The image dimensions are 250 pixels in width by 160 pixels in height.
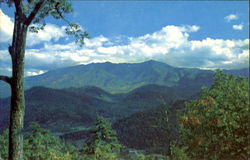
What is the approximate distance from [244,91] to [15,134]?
14417 millimetres

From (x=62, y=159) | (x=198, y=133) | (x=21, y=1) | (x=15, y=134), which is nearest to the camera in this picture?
(x=15, y=134)

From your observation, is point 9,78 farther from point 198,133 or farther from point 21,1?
point 198,133

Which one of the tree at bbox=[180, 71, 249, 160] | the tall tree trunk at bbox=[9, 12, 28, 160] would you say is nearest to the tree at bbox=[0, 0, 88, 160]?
the tall tree trunk at bbox=[9, 12, 28, 160]

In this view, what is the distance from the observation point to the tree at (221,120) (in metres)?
17.5

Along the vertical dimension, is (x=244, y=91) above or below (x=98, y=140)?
above

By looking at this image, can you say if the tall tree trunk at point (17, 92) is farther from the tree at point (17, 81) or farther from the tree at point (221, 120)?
the tree at point (221, 120)

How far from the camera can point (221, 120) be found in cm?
1759

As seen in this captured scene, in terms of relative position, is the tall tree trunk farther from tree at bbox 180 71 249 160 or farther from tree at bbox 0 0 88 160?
tree at bbox 180 71 249 160

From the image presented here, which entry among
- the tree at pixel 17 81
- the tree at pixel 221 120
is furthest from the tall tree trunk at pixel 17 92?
the tree at pixel 221 120

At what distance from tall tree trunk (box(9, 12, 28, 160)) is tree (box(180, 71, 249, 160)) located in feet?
30.8

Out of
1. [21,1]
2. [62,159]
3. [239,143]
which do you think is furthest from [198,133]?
[21,1]

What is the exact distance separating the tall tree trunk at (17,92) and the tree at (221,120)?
9.39 m

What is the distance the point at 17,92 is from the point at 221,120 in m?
12.3

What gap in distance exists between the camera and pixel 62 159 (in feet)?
75.6
